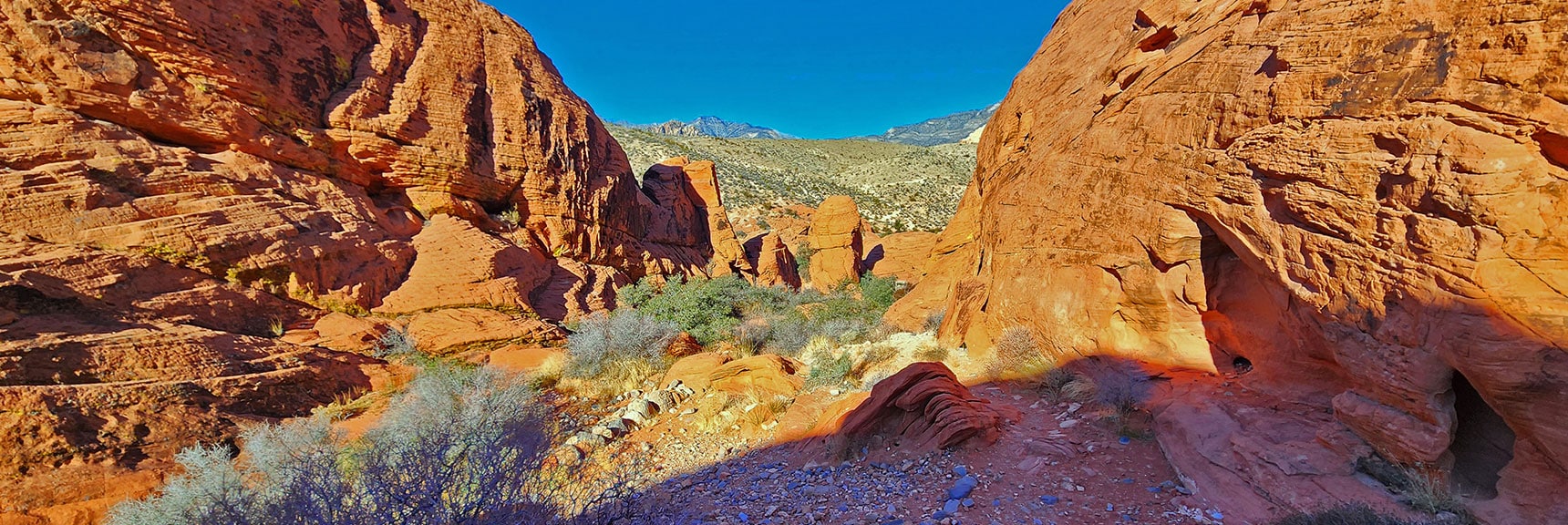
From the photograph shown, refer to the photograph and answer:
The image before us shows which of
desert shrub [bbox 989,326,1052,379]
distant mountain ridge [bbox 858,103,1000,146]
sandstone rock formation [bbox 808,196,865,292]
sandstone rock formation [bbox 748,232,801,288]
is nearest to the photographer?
desert shrub [bbox 989,326,1052,379]

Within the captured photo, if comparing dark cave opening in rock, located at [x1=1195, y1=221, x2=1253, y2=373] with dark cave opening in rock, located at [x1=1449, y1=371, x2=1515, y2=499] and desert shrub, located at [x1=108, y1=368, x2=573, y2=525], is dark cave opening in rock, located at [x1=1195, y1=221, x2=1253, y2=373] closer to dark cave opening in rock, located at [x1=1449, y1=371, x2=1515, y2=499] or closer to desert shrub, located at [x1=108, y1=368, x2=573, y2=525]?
dark cave opening in rock, located at [x1=1449, y1=371, x2=1515, y2=499]

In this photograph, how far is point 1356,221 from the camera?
302 centimetres

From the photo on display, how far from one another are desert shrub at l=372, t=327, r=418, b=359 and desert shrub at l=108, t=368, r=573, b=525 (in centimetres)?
225

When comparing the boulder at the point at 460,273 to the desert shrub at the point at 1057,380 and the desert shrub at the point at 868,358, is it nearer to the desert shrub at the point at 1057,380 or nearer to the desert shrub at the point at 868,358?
the desert shrub at the point at 868,358

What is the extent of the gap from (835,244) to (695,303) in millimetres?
9227

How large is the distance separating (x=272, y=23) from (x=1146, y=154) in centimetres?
1257

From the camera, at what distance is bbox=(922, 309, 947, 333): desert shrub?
9.34m

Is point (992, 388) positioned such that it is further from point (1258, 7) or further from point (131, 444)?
point (131, 444)

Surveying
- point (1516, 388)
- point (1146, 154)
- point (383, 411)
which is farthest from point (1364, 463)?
point (383, 411)

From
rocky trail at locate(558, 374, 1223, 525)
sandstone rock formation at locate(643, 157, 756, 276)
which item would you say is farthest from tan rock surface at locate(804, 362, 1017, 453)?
sandstone rock formation at locate(643, 157, 756, 276)

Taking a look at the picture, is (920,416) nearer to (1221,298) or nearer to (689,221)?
(1221,298)

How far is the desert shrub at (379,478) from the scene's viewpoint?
2.93 m

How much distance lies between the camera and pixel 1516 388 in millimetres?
2381

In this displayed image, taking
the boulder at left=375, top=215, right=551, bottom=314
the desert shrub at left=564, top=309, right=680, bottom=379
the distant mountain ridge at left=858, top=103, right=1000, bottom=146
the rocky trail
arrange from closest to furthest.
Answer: the rocky trail < the desert shrub at left=564, top=309, right=680, bottom=379 < the boulder at left=375, top=215, right=551, bottom=314 < the distant mountain ridge at left=858, top=103, right=1000, bottom=146
